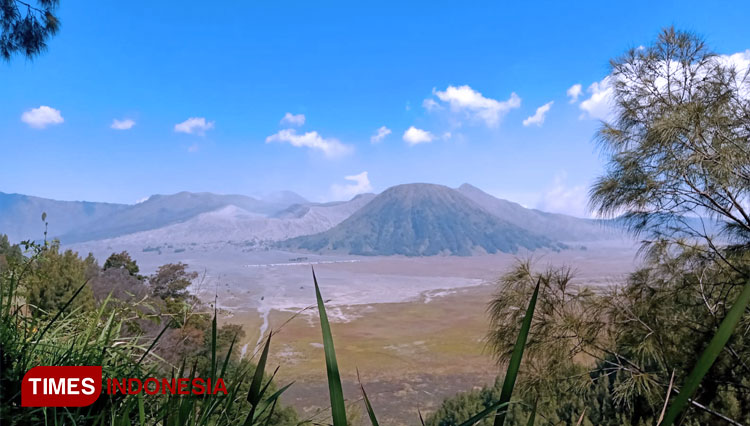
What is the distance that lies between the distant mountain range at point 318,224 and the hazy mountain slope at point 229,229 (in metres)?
0.16

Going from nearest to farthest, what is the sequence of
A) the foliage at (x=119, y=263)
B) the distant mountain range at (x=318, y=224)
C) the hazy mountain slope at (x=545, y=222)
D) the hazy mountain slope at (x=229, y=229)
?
1. the foliage at (x=119, y=263)
2. the hazy mountain slope at (x=229, y=229)
3. the distant mountain range at (x=318, y=224)
4. the hazy mountain slope at (x=545, y=222)

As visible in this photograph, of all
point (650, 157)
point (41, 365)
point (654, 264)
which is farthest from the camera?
point (654, 264)

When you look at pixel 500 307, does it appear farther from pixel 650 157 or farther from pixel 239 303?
pixel 239 303

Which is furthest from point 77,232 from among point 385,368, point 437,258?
point 385,368

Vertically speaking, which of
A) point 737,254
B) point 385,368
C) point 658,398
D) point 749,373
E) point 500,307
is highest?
point 737,254

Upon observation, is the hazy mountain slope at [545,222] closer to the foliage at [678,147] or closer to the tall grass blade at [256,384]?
the foliage at [678,147]

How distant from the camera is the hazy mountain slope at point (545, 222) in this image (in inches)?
3671

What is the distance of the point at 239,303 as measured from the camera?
78.6 ft

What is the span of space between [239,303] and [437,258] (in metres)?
52.8

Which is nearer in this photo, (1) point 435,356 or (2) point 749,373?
Answer: (2) point 749,373

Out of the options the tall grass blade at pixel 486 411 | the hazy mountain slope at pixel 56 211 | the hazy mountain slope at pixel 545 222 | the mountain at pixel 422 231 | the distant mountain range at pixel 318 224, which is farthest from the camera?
the hazy mountain slope at pixel 545 222

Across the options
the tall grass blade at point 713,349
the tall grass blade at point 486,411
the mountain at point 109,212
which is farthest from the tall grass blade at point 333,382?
the mountain at point 109,212

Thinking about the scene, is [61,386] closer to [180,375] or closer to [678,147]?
[180,375]

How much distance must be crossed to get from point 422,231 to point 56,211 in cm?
6743
